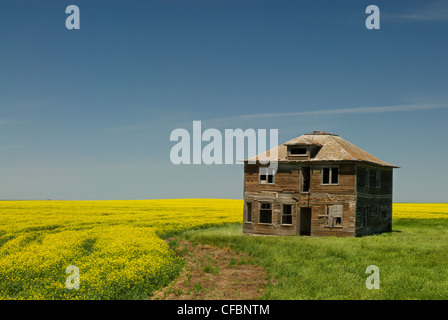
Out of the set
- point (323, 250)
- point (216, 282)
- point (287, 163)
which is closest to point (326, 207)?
point (287, 163)

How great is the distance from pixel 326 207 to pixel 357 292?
53.6 ft

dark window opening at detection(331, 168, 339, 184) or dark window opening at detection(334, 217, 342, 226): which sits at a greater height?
dark window opening at detection(331, 168, 339, 184)

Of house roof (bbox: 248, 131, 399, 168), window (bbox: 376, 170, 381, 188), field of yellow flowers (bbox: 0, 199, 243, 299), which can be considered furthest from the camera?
window (bbox: 376, 170, 381, 188)

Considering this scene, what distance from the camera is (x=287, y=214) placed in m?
34.8

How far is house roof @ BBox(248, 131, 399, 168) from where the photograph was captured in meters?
33.3

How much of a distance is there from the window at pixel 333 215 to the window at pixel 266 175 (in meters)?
4.81

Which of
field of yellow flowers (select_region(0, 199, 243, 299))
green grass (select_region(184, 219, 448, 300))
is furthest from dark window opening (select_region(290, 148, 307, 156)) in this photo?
field of yellow flowers (select_region(0, 199, 243, 299))

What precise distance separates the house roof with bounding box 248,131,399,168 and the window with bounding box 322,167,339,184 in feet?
3.04

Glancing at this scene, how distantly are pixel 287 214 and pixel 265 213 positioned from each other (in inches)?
86.7

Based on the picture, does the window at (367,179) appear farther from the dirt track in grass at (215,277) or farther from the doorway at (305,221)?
the dirt track in grass at (215,277)

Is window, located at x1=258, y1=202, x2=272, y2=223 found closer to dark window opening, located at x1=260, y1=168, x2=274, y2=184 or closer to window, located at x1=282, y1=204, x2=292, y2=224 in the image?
window, located at x1=282, y1=204, x2=292, y2=224

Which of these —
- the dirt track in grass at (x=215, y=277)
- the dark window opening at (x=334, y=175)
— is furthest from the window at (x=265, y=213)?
the dirt track in grass at (x=215, y=277)

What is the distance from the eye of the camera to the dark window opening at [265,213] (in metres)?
35.5
